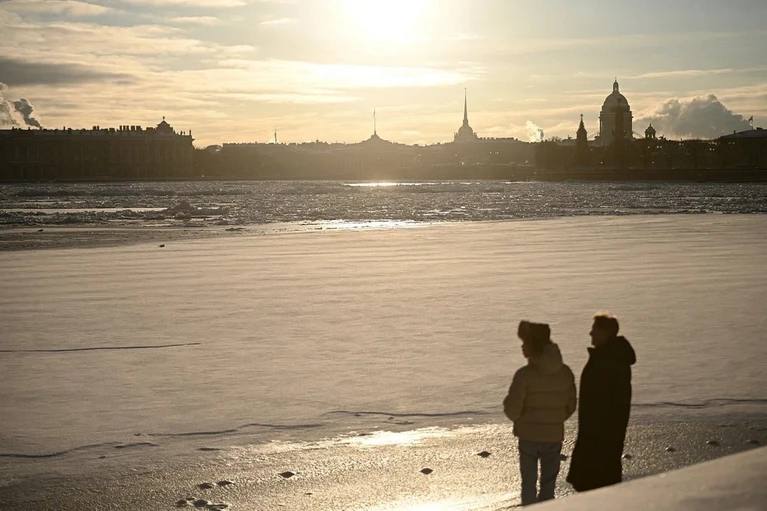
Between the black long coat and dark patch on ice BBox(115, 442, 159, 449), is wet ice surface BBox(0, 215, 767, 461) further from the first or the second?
the black long coat

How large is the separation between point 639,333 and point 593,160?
19074 cm

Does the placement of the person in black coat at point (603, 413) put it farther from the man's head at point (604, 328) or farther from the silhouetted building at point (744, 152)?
the silhouetted building at point (744, 152)

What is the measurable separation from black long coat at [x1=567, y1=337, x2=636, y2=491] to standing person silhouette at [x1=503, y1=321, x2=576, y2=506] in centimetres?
15

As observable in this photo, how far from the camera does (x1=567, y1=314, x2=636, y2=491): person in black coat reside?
6.14 metres

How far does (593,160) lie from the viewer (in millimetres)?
199375

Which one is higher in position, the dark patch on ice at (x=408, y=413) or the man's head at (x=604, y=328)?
the man's head at (x=604, y=328)

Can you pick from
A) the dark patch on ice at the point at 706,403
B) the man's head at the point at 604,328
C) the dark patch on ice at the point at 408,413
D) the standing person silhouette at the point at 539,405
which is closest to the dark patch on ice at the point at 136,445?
the dark patch on ice at the point at 408,413

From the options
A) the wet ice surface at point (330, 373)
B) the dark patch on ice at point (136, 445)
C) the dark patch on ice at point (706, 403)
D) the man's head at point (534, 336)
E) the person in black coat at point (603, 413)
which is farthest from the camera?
the dark patch on ice at point (706, 403)

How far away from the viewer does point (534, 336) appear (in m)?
5.91

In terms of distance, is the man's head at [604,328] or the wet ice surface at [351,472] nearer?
the man's head at [604,328]

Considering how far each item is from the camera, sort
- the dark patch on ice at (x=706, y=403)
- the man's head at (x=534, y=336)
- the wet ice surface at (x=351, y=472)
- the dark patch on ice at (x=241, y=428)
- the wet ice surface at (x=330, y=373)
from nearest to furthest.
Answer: the man's head at (x=534, y=336)
the wet ice surface at (x=351, y=472)
the wet ice surface at (x=330, y=373)
the dark patch on ice at (x=241, y=428)
the dark patch on ice at (x=706, y=403)

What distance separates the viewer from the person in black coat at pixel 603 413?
20.1 ft

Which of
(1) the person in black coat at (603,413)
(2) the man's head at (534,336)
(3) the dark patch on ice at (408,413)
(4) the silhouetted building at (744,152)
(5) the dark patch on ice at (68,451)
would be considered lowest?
(5) the dark patch on ice at (68,451)

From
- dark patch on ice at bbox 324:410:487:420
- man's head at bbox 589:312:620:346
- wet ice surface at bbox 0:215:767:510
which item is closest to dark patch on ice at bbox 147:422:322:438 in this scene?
wet ice surface at bbox 0:215:767:510
